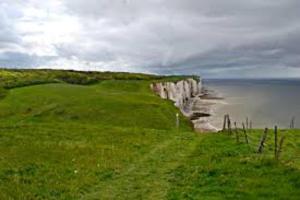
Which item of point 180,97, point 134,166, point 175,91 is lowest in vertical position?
point 180,97

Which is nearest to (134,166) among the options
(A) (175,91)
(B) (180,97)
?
(A) (175,91)

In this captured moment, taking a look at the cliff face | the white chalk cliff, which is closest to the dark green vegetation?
the white chalk cliff

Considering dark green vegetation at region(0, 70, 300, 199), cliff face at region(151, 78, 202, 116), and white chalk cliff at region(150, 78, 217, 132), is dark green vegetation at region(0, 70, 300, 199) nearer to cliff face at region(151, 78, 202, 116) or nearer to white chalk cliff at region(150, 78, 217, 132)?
white chalk cliff at region(150, 78, 217, 132)

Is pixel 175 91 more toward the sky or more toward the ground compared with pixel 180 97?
more toward the sky

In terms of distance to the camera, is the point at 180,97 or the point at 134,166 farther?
the point at 180,97

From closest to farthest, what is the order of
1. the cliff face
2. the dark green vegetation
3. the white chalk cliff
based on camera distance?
the dark green vegetation, the white chalk cliff, the cliff face

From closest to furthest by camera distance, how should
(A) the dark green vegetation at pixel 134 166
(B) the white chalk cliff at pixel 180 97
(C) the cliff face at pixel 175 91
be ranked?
(A) the dark green vegetation at pixel 134 166 < (B) the white chalk cliff at pixel 180 97 < (C) the cliff face at pixel 175 91

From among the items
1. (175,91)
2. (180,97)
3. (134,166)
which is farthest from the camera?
(180,97)

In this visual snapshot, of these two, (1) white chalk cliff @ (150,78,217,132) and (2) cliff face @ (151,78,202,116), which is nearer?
(1) white chalk cliff @ (150,78,217,132)

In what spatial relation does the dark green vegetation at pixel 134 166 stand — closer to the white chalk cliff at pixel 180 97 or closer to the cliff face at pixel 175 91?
the white chalk cliff at pixel 180 97

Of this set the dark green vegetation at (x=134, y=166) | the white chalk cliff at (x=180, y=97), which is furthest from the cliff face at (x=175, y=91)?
the dark green vegetation at (x=134, y=166)

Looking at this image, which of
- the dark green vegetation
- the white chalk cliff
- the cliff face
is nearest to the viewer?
the dark green vegetation

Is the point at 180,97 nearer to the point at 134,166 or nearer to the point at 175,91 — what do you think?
the point at 175,91

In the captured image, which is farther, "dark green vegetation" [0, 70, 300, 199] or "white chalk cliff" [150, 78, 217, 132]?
"white chalk cliff" [150, 78, 217, 132]
